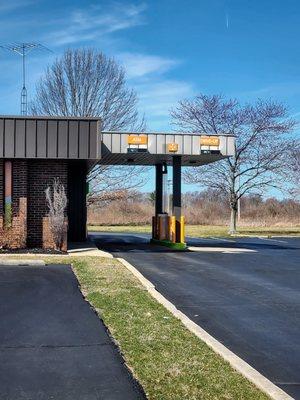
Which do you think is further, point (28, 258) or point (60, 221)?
point (60, 221)

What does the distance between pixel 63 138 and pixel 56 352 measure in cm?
1227

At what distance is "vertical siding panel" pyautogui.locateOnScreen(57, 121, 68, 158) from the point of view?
57.9ft

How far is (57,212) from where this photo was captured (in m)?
17.8

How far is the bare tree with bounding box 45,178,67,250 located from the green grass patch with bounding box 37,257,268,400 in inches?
300

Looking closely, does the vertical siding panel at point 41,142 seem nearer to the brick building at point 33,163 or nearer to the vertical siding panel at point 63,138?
the brick building at point 33,163

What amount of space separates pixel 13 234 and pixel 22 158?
2411 mm

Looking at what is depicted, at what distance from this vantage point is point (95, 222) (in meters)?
58.7

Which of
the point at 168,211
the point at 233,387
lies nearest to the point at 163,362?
the point at 233,387

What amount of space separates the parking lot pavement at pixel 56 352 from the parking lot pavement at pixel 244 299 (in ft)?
4.80

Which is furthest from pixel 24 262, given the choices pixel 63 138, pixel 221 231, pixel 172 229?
pixel 221 231

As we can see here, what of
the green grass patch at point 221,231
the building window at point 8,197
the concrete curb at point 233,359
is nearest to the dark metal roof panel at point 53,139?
the building window at point 8,197

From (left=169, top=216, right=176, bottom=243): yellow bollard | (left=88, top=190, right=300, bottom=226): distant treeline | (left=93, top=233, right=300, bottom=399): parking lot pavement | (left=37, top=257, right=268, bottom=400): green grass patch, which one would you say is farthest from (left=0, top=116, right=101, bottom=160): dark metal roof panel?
(left=88, top=190, right=300, bottom=226): distant treeline

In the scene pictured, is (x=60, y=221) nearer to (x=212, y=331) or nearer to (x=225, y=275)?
(x=225, y=275)

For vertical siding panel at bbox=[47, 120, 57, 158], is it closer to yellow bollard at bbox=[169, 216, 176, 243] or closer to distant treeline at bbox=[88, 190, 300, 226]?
yellow bollard at bbox=[169, 216, 176, 243]
